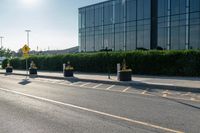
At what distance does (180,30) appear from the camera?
146ft

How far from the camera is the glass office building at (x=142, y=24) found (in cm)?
4359

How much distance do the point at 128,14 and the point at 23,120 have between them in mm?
45280

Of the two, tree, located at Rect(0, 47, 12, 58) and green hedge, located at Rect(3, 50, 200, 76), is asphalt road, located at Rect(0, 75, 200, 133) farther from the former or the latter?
tree, located at Rect(0, 47, 12, 58)

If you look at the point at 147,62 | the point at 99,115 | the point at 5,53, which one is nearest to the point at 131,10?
the point at 147,62

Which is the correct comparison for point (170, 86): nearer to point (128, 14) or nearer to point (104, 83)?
point (104, 83)

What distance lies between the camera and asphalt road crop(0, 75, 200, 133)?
24.2ft

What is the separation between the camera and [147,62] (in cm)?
2492

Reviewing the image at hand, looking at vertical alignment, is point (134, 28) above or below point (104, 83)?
above

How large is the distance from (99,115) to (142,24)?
137 ft

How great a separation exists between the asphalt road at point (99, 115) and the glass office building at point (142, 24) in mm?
30023

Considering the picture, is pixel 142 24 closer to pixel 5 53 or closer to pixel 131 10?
pixel 131 10

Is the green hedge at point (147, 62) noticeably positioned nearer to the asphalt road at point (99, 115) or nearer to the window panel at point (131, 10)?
the asphalt road at point (99, 115)

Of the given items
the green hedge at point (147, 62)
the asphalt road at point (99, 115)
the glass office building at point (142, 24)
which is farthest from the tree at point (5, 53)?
the asphalt road at point (99, 115)

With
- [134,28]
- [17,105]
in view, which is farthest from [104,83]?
[134,28]
